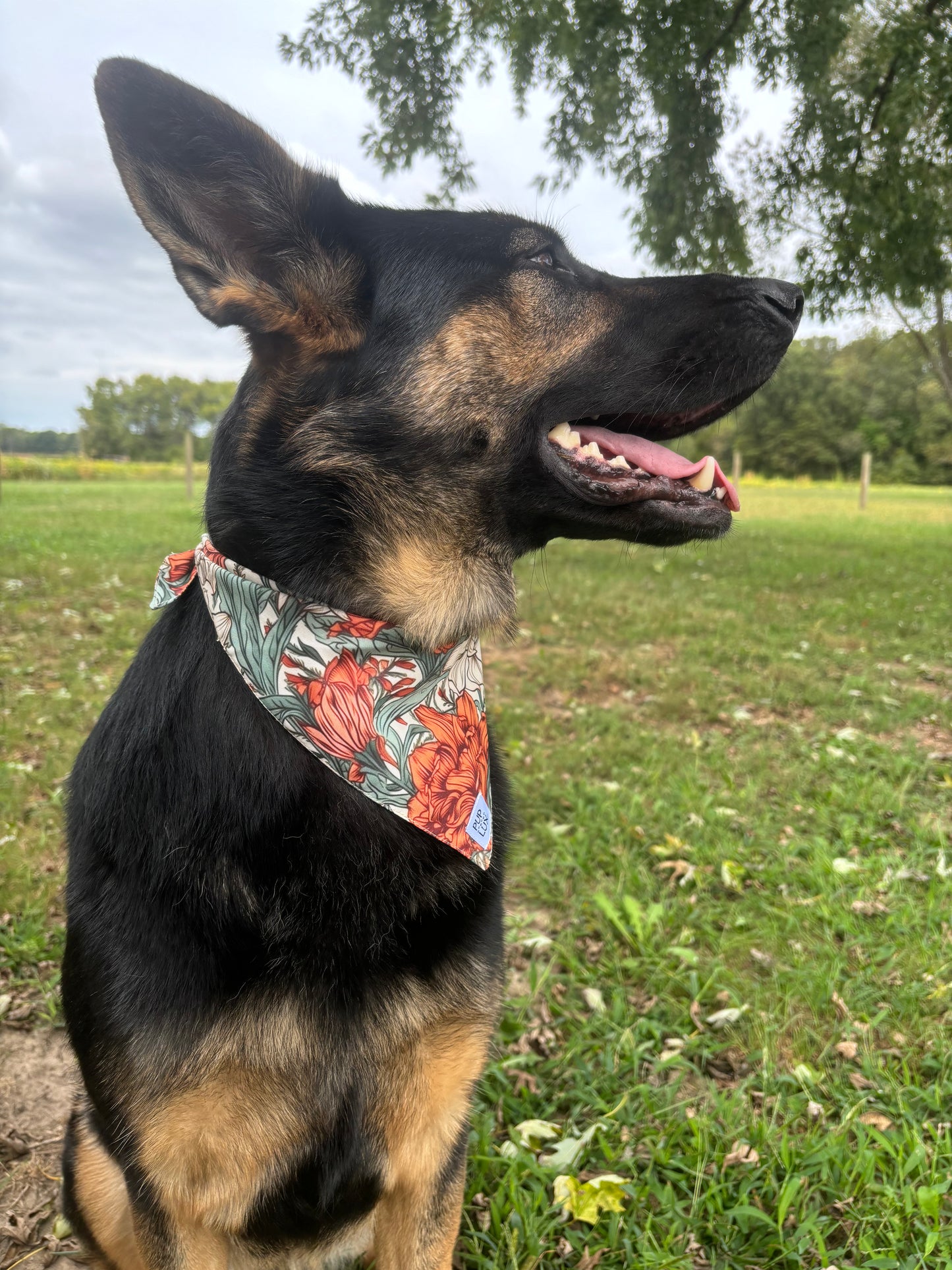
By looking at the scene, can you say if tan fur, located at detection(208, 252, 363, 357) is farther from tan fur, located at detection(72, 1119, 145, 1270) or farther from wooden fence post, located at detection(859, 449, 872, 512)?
wooden fence post, located at detection(859, 449, 872, 512)

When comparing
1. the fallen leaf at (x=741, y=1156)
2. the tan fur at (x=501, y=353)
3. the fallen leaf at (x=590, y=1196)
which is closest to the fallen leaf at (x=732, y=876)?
the fallen leaf at (x=741, y=1156)

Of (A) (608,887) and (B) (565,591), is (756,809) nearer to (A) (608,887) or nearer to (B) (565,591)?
(A) (608,887)

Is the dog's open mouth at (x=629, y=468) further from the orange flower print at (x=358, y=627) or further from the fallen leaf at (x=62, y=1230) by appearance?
the fallen leaf at (x=62, y=1230)

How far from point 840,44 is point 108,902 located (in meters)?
10.4

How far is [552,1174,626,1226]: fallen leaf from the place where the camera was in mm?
2041

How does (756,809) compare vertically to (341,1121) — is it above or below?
below

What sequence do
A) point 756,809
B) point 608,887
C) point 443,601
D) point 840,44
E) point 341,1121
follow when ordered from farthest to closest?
point 840,44 < point 756,809 < point 608,887 < point 443,601 < point 341,1121

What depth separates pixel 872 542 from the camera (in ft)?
53.1

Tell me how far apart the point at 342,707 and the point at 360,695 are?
62mm

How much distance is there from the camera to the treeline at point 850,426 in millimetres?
53844

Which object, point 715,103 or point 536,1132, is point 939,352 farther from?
point 536,1132

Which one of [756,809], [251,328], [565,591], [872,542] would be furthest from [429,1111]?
[872,542]

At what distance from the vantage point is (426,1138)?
167cm

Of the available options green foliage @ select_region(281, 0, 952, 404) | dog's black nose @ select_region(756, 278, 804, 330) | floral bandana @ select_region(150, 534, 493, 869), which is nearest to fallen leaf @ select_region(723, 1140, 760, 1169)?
floral bandana @ select_region(150, 534, 493, 869)
